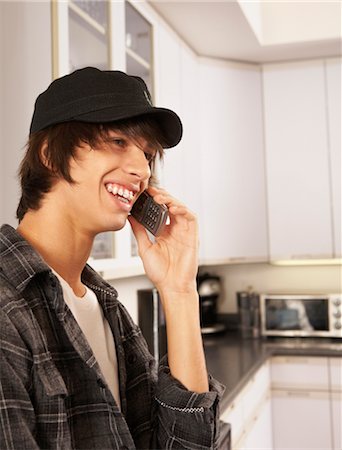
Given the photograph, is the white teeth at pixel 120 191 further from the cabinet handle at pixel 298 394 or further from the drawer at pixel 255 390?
the cabinet handle at pixel 298 394

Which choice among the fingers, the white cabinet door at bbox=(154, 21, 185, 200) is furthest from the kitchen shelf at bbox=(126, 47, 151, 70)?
the fingers

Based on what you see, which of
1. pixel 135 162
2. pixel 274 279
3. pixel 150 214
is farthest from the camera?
pixel 274 279

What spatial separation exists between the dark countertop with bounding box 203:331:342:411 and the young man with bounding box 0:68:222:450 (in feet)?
4.23

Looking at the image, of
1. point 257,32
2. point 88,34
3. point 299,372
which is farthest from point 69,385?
point 257,32

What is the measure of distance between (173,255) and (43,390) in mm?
454

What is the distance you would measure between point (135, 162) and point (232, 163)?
8.22 ft

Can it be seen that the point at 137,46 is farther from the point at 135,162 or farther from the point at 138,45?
the point at 135,162

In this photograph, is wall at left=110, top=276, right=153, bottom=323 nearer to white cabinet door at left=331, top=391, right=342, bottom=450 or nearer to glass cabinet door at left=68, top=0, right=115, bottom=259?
glass cabinet door at left=68, top=0, right=115, bottom=259

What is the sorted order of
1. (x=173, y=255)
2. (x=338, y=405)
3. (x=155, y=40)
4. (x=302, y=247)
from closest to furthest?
(x=173, y=255)
(x=155, y=40)
(x=338, y=405)
(x=302, y=247)

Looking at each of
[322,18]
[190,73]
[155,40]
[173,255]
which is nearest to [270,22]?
[322,18]

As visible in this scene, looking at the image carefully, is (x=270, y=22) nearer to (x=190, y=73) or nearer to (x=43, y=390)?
(x=190, y=73)

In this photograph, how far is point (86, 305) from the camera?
1018mm

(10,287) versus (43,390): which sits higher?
(10,287)

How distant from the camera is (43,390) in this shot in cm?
79
